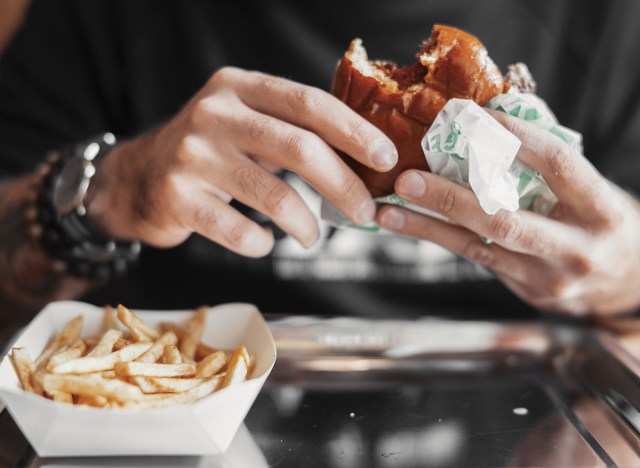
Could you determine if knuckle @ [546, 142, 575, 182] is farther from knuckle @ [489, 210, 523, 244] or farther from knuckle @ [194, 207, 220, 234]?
knuckle @ [194, 207, 220, 234]

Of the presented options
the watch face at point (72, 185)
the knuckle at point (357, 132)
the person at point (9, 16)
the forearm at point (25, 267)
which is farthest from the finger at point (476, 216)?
the person at point (9, 16)

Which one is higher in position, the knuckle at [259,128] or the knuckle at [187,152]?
the knuckle at [259,128]

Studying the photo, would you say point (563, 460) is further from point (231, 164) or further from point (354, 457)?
point (231, 164)

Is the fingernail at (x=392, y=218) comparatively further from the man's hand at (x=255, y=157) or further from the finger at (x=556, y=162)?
the finger at (x=556, y=162)

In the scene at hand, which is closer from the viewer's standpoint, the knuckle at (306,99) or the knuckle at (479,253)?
the knuckle at (306,99)

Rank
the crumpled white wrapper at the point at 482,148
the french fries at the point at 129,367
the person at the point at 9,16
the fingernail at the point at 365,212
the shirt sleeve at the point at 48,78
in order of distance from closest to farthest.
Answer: the french fries at the point at 129,367
the crumpled white wrapper at the point at 482,148
the fingernail at the point at 365,212
the shirt sleeve at the point at 48,78
the person at the point at 9,16

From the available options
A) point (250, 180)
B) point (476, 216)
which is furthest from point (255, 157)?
point (476, 216)

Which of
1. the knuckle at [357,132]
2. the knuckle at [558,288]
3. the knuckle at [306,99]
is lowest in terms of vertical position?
the knuckle at [558,288]
